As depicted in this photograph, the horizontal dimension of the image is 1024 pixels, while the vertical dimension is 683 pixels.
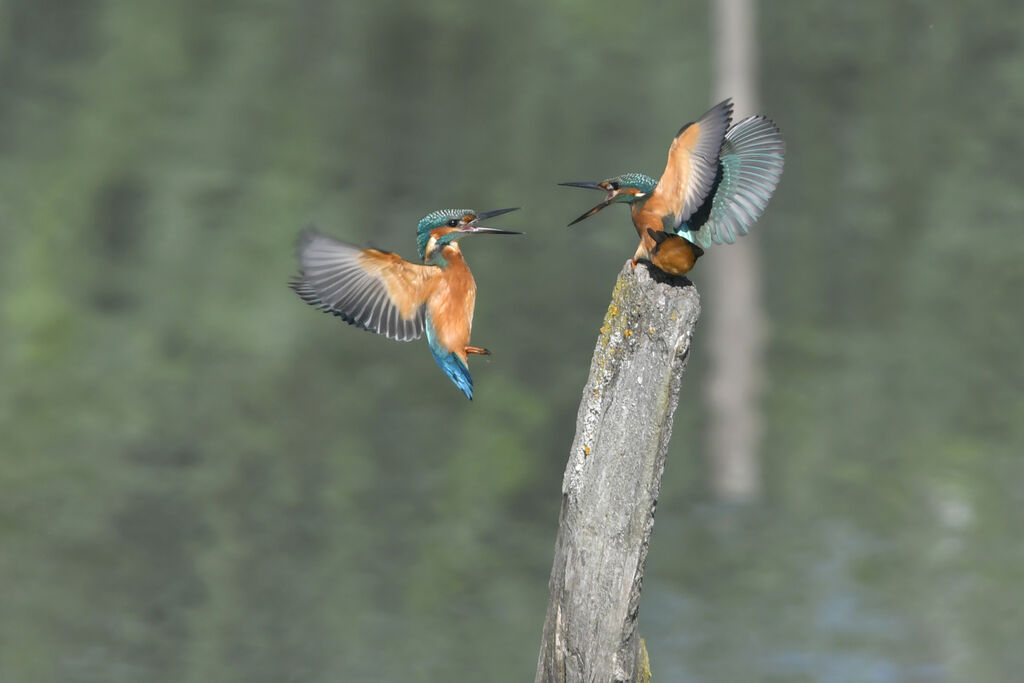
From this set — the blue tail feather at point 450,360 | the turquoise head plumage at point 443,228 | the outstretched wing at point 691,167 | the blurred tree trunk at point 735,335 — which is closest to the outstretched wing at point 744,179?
the outstretched wing at point 691,167

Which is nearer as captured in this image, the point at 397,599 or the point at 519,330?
the point at 397,599

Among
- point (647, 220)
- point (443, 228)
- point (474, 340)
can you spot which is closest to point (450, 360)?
point (443, 228)

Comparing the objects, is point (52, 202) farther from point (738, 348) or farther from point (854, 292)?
point (854, 292)

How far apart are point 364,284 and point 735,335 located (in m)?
9.13

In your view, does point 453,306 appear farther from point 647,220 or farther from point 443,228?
point 647,220

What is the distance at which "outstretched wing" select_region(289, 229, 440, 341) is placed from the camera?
4.24 meters

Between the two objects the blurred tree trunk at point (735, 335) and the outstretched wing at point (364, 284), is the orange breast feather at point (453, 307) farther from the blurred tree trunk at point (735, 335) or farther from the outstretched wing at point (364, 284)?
the blurred tree trunk at point (735, 335)

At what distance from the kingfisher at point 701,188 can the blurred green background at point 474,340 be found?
6881mm

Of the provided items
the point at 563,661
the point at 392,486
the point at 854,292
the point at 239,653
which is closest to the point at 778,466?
the point at 854,292

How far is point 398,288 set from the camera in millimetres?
4285

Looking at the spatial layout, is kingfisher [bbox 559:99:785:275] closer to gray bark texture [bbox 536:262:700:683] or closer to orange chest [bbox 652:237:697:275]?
orange chest [bbox 652:237:697:275]

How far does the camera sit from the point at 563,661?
13.4ft

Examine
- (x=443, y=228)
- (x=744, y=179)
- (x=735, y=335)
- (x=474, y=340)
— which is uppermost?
(x=735, y=335)

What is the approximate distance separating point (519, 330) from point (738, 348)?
192 cm
